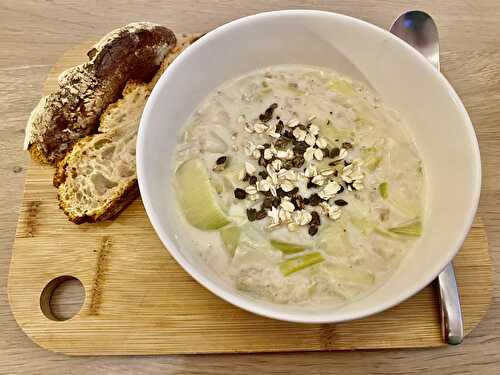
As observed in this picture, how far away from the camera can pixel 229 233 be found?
1604 mm

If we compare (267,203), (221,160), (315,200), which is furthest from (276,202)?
(221,160)

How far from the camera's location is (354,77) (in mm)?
1900

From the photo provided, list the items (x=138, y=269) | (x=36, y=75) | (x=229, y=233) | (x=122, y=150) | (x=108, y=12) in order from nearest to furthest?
(x=229, y=233), (x=138, y=269), (x=122, y=150), (x=36, y=75), (x=108, y=12)

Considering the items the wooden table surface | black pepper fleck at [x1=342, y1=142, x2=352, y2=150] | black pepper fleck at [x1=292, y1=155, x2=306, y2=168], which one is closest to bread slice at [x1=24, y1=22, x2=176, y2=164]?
the wooden table surface

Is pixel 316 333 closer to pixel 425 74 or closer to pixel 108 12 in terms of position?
pixel 425 74

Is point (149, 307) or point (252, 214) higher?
point (252, 214)

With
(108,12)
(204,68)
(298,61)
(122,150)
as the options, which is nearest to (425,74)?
(298,61)

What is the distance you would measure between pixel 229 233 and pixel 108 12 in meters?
1.40

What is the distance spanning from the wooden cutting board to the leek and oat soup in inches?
6.6

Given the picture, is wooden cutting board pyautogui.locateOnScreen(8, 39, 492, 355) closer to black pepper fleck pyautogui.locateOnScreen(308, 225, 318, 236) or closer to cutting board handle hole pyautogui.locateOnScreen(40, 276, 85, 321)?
cutting board handle hole pyautogui.locateOnScreen(40, 276, 85, 321)

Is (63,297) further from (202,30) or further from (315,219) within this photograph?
(202,30)

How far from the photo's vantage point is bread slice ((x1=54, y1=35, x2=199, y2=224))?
69.7 inches

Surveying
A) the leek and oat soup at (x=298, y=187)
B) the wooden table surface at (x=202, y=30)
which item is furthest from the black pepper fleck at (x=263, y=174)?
the wooden table surface at (x=202, y=30)

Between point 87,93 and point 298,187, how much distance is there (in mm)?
852
